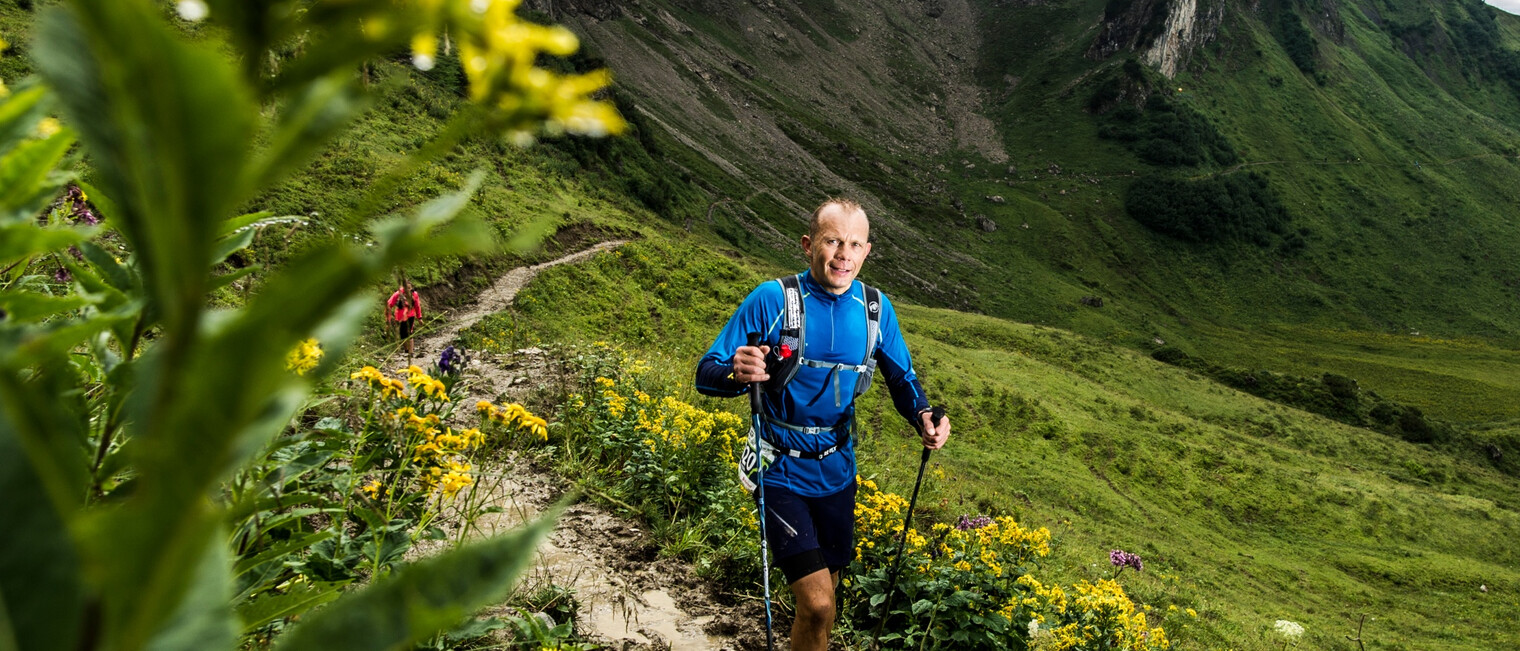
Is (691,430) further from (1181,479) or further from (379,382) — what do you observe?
(1181,479)

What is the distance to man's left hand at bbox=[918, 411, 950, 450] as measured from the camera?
4.11 meters

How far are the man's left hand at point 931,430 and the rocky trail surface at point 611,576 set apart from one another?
1754 millimetres

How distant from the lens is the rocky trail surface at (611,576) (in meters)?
4.11

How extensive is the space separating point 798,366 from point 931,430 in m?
0.85

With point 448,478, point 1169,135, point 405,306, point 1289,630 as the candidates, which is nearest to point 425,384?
point 448,478

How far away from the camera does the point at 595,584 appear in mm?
4520

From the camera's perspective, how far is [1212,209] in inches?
4151

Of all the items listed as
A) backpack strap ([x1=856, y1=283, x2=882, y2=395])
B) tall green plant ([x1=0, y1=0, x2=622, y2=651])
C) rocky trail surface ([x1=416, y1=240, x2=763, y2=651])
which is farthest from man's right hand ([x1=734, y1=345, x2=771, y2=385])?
tall green plant ([x1=0, y1=0, x2=622, y2=651])

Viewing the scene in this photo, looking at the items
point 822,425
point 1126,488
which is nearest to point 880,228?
point 1126,488

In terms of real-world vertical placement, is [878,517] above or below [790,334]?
below

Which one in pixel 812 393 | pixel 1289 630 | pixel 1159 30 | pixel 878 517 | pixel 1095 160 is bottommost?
pixel 1289 630

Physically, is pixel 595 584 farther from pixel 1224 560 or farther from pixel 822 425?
pixel 1224 560

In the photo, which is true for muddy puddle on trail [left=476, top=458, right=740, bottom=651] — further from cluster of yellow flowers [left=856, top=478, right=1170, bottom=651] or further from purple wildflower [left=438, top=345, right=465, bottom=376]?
cluster of yellow flowers [left=856, top=478, right=1170, bottom=651]

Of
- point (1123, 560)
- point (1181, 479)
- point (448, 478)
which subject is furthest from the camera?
point (1181, 479)
